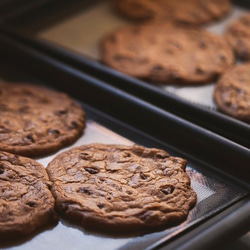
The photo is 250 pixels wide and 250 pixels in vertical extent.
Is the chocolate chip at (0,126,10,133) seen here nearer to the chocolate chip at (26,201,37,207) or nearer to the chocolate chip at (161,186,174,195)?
the chocolate chip at (26,201,37,207)

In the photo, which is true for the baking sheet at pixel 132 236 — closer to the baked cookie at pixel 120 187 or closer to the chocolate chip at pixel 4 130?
the baked cookie at pixel 120 187

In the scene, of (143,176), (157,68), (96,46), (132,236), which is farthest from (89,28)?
(132,236)

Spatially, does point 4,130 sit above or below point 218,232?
below

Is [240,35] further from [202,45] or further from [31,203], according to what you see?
[31,203]

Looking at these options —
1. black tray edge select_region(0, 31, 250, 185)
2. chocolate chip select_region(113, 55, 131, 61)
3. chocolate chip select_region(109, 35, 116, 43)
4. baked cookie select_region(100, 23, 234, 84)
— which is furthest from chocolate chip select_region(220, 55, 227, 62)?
black tray edge select_region(0, 31, 250, 185)

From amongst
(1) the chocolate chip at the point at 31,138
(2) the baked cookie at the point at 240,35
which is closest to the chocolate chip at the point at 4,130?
(1) the chocolate chip at the point at 31,138

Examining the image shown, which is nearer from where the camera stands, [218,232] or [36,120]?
[218,232]

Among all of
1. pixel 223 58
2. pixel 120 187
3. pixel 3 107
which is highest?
pixel 223 58
